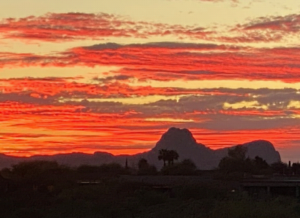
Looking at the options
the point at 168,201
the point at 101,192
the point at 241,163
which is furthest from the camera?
the point at 241,163

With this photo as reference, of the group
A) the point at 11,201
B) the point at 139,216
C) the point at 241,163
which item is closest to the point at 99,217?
the point at 139,216

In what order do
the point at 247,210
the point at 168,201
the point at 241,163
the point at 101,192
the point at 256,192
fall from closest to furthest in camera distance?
A: the point at 247,210 → the point at 168,201 → the point at 101,192 → the point at 256,192 → the point at 241,163

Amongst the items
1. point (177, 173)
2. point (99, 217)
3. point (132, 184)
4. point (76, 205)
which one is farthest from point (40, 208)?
point (177, 173)

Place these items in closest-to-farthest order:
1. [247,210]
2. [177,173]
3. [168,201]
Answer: [247,210]
[168,201]
[177,173]

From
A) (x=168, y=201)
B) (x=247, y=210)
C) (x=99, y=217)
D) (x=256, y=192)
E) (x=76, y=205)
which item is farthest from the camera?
(x=256, y=192)

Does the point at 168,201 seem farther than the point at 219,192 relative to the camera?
No

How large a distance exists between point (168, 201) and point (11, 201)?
13818 millimetres

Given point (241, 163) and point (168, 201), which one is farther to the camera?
point (241, 163)

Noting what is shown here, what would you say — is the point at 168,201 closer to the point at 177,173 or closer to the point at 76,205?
the point at 76,205

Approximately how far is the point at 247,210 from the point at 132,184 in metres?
30.0

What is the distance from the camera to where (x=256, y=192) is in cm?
8206

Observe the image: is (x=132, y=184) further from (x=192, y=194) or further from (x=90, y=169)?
(x=90, y=169)

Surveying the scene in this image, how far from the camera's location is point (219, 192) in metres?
77.6

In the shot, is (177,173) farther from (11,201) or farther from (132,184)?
(11,201)
